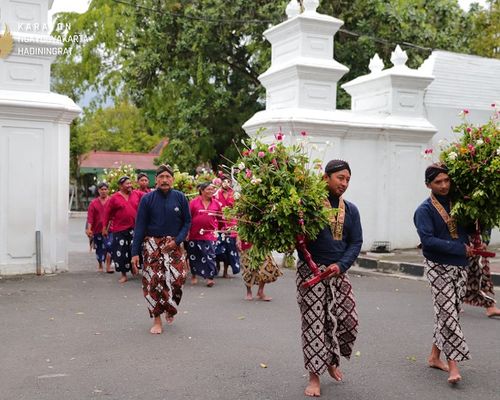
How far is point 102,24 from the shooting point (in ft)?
78.8

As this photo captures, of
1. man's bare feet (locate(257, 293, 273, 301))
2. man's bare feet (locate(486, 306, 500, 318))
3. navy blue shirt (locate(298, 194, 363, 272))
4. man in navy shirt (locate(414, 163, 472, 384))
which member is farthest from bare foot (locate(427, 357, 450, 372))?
man's bare feet (locate(257, 293, 273, 301))

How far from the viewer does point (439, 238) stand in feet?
17.9

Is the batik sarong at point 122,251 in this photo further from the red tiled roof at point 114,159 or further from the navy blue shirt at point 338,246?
the red tiled roof at point 114,159

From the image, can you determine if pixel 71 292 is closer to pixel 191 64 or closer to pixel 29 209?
pixel 29 209

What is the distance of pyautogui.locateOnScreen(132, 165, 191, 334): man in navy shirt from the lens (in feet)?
23.3

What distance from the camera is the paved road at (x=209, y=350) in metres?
5.03

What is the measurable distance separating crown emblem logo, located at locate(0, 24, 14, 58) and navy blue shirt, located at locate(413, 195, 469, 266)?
818 centimetres

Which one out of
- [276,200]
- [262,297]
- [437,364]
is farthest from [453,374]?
[262,297]

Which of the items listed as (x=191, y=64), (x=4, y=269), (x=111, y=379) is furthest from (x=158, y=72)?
(x=111, y=379)

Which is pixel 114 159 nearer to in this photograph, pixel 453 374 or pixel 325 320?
pixel 325 320

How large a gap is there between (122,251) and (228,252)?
1.91 m

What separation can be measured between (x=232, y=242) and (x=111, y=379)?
659cm

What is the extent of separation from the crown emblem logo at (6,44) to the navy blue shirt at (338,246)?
26.1ft

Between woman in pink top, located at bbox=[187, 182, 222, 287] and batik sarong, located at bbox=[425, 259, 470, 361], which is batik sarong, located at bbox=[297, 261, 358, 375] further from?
woman in pink top, located at bbox=[187, 182, 222, 287]
